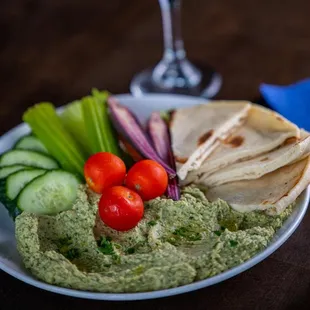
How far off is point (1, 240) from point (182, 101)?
3.20ft

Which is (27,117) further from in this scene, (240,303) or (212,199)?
(240,303)

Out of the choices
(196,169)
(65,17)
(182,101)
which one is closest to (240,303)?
(196,169)

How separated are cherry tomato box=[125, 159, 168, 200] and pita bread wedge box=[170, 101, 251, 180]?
119 millimetres

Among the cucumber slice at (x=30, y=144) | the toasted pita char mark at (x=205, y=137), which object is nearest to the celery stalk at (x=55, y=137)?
the cucumber slice at (x=30, y=144)

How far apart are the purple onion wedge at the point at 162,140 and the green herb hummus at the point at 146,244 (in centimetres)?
8

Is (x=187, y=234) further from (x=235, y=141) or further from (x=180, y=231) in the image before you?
(x=235, y=141)

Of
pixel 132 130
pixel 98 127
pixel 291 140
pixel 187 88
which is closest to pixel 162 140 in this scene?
pixel 132 130

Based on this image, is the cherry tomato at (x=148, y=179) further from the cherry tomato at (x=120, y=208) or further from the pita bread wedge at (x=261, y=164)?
the pita bread wedge at (x=261, y=164)

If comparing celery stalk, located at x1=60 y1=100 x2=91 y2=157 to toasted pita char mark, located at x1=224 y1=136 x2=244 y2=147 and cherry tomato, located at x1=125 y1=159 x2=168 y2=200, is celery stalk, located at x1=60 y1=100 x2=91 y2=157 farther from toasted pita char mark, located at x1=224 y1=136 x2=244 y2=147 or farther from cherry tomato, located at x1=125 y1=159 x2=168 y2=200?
toasted pita char mark, located at x1=224 y1=136 x2=244 y2=147

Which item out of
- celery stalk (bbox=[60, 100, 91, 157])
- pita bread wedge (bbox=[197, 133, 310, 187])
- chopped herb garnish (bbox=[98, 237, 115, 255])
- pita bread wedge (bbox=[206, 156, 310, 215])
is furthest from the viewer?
celery stalk (bbox=[60, 100, 91, 157])

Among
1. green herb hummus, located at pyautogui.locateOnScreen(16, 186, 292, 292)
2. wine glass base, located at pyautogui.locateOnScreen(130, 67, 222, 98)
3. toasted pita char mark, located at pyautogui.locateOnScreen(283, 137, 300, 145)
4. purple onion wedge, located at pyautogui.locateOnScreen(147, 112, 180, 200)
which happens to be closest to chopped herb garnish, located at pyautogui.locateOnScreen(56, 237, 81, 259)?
green herb hummus, located at pyautogui.locateOnScreen(16, 186, 292, 292)

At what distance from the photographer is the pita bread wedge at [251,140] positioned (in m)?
2.28

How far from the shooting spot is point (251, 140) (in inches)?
93.1

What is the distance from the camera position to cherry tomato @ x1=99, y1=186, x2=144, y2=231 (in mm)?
2002
